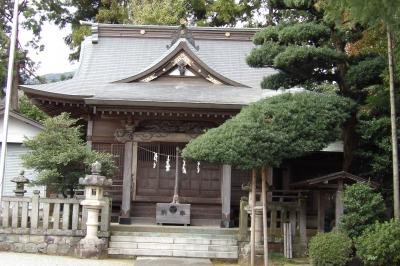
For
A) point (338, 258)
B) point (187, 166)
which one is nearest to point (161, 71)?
point (187, 166)

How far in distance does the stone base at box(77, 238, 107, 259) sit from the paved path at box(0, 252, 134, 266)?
26cm

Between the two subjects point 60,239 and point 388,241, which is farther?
point 60,239

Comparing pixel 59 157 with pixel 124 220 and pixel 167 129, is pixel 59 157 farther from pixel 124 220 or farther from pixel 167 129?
pixel 167 129

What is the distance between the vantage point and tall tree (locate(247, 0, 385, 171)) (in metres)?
11.8

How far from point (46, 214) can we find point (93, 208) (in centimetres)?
117

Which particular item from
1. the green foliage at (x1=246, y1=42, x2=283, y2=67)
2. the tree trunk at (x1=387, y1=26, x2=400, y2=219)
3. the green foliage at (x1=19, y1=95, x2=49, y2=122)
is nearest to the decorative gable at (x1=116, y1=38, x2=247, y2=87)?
the green foliage at (x1=246, y1=42, x2=283, y2=67)

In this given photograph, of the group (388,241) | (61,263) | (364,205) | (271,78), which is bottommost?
(61,263)

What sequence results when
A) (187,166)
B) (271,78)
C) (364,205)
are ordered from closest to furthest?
(364,205), (271,78), (187,166)

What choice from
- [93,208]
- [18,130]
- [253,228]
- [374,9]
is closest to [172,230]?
[93,208]

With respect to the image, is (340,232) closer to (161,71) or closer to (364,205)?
(364,205)

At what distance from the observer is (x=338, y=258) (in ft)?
32.7

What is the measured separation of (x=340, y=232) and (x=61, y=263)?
578cm

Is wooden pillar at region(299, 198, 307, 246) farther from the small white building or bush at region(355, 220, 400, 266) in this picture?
the small white building

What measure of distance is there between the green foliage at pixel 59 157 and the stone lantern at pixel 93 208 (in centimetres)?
71
